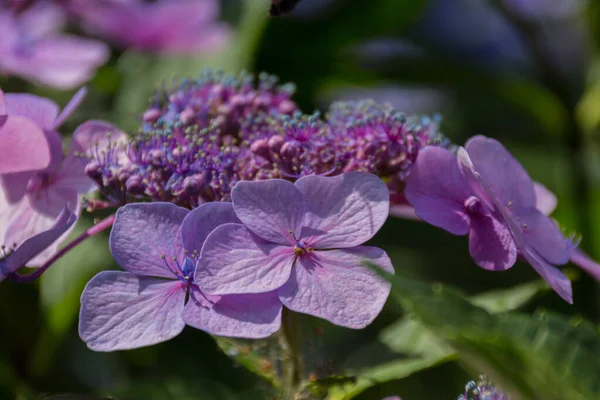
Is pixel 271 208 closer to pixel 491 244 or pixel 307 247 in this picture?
pixel 307 247

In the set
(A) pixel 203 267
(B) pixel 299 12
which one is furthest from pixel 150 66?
(A) pixel 203 267

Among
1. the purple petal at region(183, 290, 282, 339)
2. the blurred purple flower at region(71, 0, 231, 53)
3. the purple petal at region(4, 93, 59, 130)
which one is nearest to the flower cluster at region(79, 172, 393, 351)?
the purple petal at region(183, 290, 282, 339)

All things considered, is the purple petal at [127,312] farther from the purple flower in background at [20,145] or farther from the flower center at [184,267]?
the purple flower in background at [20,145]

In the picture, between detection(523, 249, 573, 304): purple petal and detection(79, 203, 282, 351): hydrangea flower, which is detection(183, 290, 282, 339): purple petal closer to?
detection(79, 203, 282, 351): hydrangea flower

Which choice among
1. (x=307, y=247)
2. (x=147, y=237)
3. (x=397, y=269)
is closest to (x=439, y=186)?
(x=307, y=247)

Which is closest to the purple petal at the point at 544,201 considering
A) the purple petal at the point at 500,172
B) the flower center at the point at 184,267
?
the purple petal at the point at 500,172

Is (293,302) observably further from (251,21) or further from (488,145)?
(251,21)
